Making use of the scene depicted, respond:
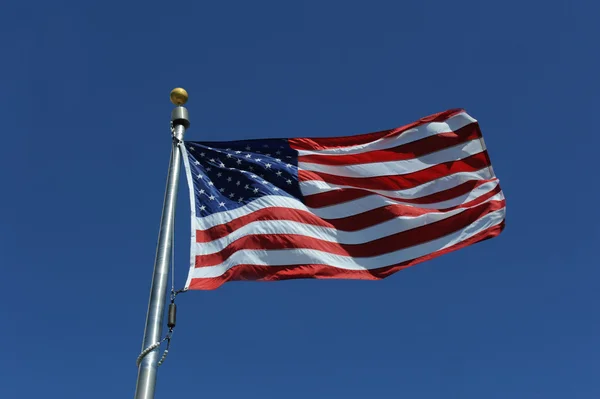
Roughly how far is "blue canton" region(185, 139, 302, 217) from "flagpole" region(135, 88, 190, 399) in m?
0.80

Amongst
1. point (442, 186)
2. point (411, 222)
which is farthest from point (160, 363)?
point (442, 186)

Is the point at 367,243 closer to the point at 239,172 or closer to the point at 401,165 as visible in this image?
the point at 401,165

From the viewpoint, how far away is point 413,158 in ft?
45.1

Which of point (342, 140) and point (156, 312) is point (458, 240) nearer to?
point (342, 140)

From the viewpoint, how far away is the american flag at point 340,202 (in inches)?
445

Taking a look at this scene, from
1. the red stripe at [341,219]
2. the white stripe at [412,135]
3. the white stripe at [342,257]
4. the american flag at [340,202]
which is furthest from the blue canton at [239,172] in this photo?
the white stripe at [342,257]

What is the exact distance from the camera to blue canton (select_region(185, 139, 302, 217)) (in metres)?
11.6

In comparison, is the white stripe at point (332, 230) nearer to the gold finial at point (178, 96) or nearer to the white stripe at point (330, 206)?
the white stripe at point (330, 206)

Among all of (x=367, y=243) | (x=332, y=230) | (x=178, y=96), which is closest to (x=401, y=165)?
(x=367, y=243)

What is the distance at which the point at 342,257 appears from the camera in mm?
12188

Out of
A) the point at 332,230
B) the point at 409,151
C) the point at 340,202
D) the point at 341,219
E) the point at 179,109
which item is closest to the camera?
the point at 179,109

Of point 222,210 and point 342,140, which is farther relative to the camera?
point 342,140

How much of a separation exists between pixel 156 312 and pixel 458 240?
6.63 metres

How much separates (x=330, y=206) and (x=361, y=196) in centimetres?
70
